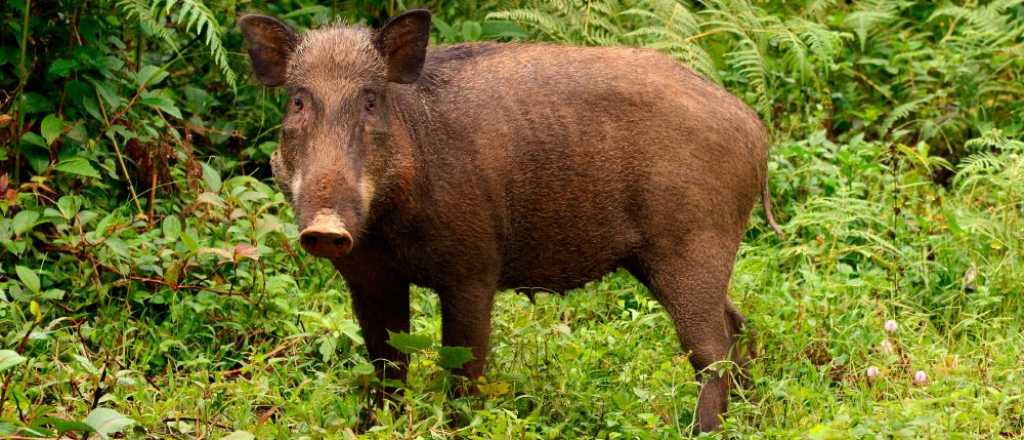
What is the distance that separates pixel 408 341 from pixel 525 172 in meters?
0.81

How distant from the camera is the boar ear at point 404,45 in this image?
16.7 ft

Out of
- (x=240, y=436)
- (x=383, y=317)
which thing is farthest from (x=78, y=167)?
(x=240, y=436)

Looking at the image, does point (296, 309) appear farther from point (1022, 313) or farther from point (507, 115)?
point (1022, 313)

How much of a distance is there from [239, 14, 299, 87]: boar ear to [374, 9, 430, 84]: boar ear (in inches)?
12.4

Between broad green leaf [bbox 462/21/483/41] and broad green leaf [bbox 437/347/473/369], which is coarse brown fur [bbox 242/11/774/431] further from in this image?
broad green leaf [bbox 462/21/483/41]

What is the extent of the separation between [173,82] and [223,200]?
59.5 inches

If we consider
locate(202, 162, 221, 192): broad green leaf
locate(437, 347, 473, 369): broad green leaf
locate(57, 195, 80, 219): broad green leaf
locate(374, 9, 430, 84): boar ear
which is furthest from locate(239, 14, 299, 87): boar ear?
locate(57, 195, 80, 219): broad green leaf

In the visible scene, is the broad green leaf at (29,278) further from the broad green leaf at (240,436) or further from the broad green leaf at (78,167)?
the broad green leaf at (240,436)

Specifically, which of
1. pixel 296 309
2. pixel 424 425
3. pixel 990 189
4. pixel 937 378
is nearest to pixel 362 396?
pixel 424 425

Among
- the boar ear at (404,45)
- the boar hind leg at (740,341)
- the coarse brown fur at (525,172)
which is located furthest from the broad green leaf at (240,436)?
the boar hind leg at (740,341)

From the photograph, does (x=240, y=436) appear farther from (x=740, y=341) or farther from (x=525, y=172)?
(x=740, y=341)

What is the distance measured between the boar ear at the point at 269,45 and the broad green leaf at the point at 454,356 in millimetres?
1066

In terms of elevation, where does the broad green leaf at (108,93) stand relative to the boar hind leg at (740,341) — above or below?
above

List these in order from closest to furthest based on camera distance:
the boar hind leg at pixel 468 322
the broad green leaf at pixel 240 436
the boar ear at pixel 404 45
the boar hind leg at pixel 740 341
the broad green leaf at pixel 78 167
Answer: the broad green leaf at pixel 240 436
the boar ear at pixel 404 45
the boar hind leg at pixel 468 322
the boar hind leg at pixel 740 341
the broad green leaf at pixel 78 167
